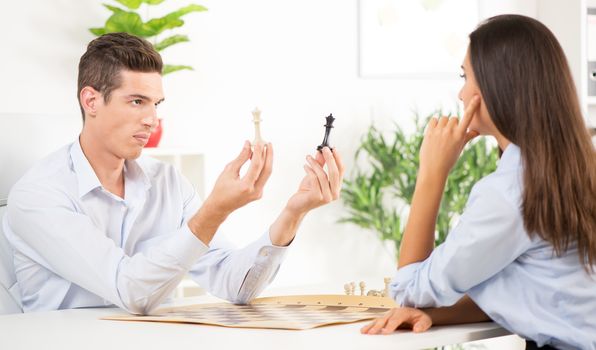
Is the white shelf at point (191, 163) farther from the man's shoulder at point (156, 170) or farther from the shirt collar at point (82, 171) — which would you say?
the shirt collar at point (82, 171)

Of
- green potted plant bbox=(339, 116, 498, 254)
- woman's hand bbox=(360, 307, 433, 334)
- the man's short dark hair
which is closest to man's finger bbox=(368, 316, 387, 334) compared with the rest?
woman's hand bbox=(360, 307, 433, 334)

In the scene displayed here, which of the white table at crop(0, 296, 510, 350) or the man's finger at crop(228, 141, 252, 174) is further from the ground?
the man's finger at crop(228, 141, 252, 174)

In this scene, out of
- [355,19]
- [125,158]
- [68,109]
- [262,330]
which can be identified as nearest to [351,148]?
[355,19]

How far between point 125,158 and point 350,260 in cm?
285

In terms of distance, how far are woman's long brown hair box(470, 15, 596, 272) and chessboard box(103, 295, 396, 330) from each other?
1.28ft

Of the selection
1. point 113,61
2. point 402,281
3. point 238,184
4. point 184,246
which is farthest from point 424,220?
point 113,61

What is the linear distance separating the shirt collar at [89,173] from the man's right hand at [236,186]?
0.39 metres

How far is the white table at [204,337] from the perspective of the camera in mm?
1337

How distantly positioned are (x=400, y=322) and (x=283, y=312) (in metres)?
0.33

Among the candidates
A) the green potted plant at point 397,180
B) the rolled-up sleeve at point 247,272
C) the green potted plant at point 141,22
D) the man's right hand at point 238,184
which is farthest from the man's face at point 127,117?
the green potted plant at point 397,180

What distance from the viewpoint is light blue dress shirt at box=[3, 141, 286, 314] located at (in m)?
1.71

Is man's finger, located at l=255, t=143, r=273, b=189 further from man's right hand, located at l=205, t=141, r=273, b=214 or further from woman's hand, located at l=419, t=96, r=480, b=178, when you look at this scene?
woman's hand, located at l=419, t=96, r=480, b=178

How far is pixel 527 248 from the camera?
4.54 ft

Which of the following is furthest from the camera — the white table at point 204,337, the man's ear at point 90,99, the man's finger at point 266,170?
the man's ear at point 90,99
